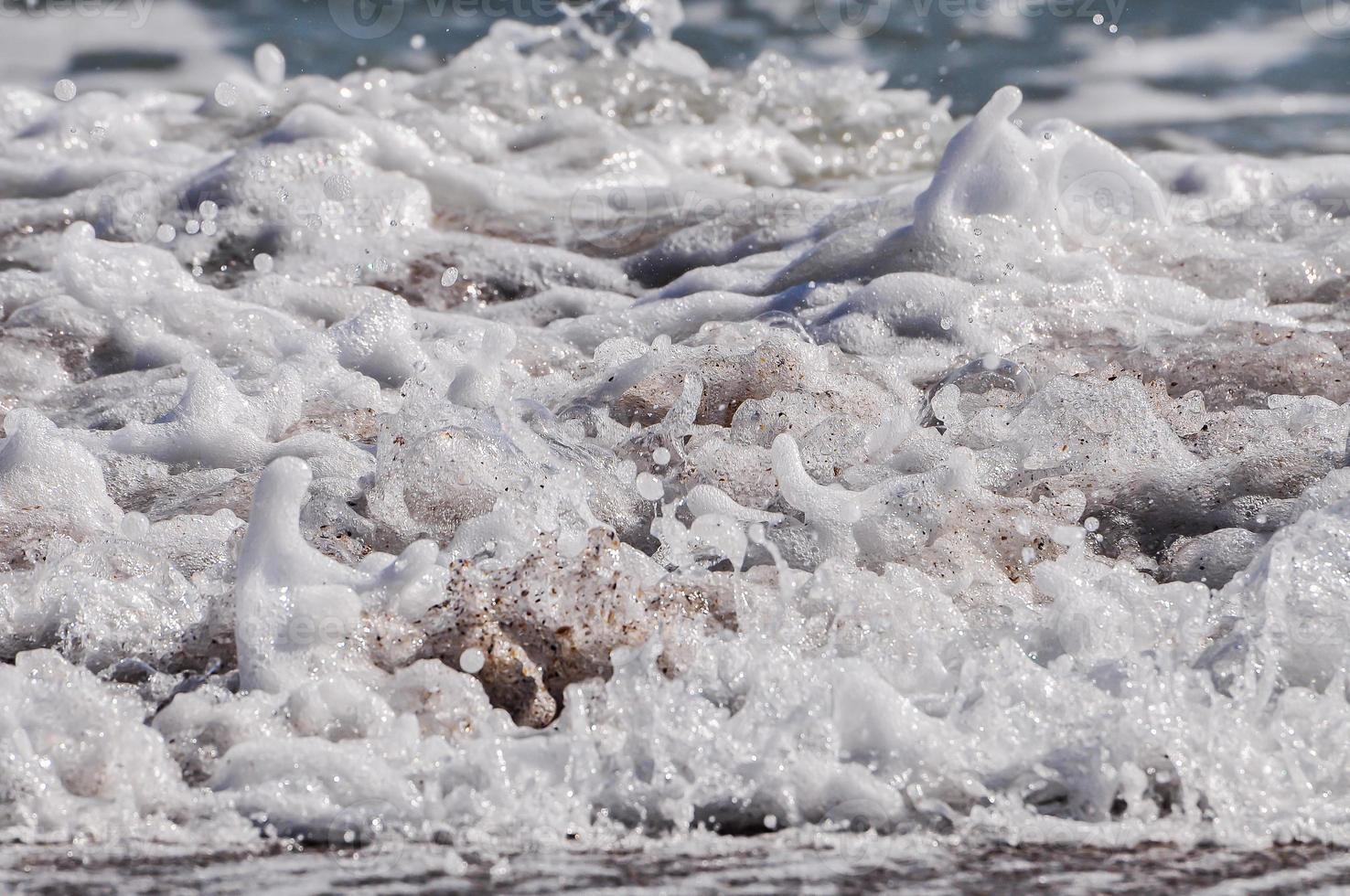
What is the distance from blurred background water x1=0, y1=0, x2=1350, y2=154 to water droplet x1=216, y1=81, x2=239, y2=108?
20.7 inches

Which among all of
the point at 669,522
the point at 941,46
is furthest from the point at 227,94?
the point at 669,522

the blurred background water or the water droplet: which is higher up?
the blurred background water

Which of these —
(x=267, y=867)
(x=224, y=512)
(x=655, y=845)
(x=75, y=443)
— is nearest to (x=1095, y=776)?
(x=655, y=845)

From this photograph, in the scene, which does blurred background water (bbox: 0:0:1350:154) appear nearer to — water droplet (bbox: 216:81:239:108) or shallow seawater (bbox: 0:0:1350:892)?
water droplet (bbox: 216:81:239:108)

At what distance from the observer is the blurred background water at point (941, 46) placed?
7316 mm

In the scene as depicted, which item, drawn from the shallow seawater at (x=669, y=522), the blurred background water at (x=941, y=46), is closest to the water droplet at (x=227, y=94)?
the blurred background water at (x=941, y=46)

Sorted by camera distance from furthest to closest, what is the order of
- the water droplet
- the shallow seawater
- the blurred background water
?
1. the blurred background water
2. the water droplet
3. the shallow seawater

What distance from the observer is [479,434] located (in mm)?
2453

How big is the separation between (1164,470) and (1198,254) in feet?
5.66

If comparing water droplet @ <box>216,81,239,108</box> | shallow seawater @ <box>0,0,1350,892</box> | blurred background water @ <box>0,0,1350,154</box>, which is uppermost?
blurred background water @ <box>0,0,1350,154</box>

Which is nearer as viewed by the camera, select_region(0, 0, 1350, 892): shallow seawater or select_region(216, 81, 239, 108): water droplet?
select_region(0, 0, 1350, 892): shallow seawater

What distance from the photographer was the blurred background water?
24.0ft

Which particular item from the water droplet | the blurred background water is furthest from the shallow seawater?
the blurred background water

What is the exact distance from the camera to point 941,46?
8.25m
